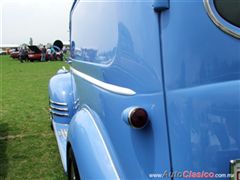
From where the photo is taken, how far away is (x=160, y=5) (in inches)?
66.1

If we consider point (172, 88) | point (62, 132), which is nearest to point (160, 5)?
point (172, 88)

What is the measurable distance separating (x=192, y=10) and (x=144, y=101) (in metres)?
0.50

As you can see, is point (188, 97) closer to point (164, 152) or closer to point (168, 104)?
point (168, 104)

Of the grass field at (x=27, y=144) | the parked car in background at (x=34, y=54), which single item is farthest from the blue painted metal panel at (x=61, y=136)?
the parked car in background at (x=34, y=54)

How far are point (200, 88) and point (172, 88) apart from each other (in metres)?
0.13

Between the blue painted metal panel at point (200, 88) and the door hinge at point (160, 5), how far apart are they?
2 centimetres

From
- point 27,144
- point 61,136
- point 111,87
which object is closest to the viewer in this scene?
point 111,87

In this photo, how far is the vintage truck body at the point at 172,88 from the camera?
61.6 inches

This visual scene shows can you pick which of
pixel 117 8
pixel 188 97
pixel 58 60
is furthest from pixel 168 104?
pixel 58 60

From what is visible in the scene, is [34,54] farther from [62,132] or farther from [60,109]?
[62,132]

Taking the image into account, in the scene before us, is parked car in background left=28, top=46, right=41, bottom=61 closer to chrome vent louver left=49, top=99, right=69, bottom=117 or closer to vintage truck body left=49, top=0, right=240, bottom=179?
chrome vent louver left=49, top=99, right=69, bottom=117

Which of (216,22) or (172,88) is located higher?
(216,22)

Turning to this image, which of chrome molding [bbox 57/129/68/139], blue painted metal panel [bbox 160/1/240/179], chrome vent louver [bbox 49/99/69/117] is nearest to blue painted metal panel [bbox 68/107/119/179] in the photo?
blue painted metal panel [bbox 160/1/240/179]

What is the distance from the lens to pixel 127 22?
6.59 feet
